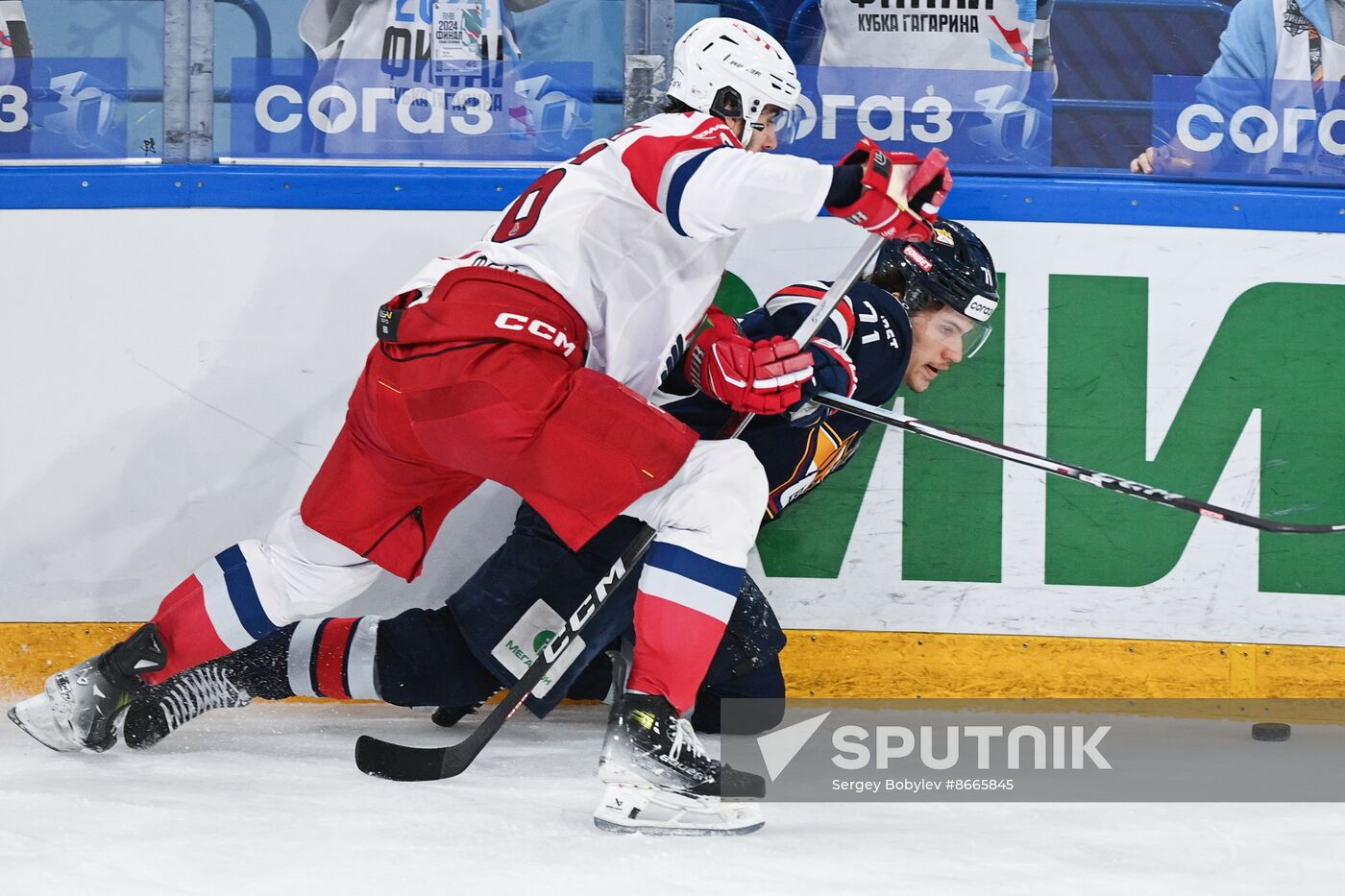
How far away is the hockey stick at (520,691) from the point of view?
2029 millimetres

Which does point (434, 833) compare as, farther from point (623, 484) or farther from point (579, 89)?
point (579, 89)

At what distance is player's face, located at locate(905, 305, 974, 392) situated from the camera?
246 centimetres

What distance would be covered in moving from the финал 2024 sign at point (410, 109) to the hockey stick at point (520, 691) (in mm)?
803

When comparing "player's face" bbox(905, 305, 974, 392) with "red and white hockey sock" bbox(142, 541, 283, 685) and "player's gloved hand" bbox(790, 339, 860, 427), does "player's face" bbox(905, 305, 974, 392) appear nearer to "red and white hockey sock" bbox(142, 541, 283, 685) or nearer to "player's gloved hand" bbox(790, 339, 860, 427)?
"player's gloved hand" bbox(790, 339, 860, 427)

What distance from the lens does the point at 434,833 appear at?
173 cm

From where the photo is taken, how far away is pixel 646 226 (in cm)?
199

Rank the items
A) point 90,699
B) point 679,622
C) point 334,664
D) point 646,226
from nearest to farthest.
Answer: point 679,622 < point 646,226 < point 90,699 < point 334,664

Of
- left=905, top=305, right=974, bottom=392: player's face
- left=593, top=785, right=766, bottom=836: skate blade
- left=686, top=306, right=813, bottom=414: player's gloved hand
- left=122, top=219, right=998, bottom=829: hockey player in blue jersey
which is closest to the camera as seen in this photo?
left=593, top=785, right=766, bottom=836: skate blade

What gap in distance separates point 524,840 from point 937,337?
123 centimetres

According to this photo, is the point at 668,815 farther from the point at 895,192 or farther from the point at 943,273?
the point at 943,273

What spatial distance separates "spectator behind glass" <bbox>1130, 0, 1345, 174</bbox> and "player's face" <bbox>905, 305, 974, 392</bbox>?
58 cm

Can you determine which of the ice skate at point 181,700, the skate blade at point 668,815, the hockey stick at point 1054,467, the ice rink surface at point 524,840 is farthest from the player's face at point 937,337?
the ice skate at point 181,700

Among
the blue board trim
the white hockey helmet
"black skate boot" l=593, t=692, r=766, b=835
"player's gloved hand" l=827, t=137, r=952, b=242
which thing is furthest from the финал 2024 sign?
"black skate boot" l=593, t=692, r=766, b=835

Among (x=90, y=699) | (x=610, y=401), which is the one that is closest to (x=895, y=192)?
(x=610, y=401)
